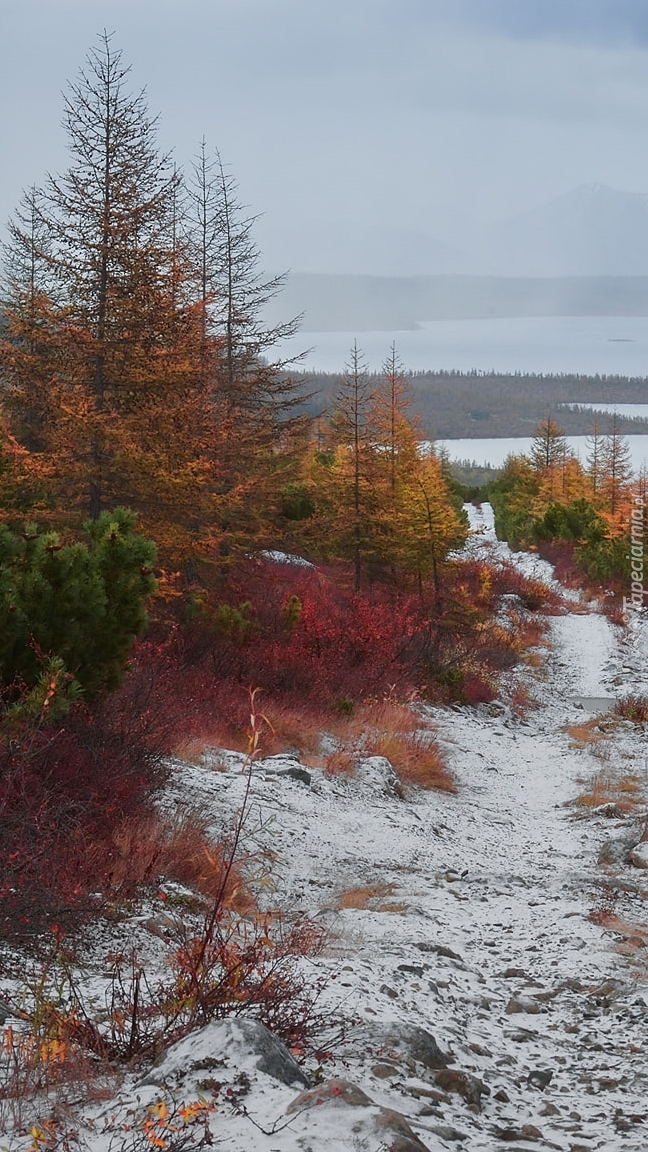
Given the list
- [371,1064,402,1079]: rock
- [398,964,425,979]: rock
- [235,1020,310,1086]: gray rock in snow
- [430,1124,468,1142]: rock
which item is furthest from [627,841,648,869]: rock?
[235,1020,310,1086]: gray rock in snow

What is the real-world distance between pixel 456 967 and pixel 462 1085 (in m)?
1.80

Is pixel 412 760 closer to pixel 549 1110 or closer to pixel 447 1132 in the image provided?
pixel 549 1110

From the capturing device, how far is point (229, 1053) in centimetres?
321

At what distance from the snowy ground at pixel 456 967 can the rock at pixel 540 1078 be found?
14mm

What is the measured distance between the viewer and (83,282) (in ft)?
45.0

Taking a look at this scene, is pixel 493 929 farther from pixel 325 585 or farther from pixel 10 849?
pixel 325 585

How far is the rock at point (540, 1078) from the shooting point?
13.4 feet

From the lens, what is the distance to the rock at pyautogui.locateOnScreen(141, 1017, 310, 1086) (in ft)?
10.3

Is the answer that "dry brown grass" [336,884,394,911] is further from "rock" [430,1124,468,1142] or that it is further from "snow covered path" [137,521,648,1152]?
"rock" [430,1124,468,1142]

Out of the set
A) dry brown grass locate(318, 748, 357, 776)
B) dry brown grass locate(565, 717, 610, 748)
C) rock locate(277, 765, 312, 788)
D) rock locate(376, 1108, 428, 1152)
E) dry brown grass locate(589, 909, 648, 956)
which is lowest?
dry brown grass locate(565, 717, 610, 748)

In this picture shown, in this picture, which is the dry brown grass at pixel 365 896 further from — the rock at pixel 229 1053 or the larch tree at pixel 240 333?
the larch tree at pixel 240 333

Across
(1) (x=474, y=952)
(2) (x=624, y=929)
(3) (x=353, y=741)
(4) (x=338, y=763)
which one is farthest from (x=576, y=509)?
(1) (x=474, y=952)

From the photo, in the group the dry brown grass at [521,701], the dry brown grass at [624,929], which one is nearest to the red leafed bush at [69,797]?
the dry brown grass at [624,929]

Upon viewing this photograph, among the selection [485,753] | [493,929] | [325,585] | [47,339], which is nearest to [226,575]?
[325,585]
